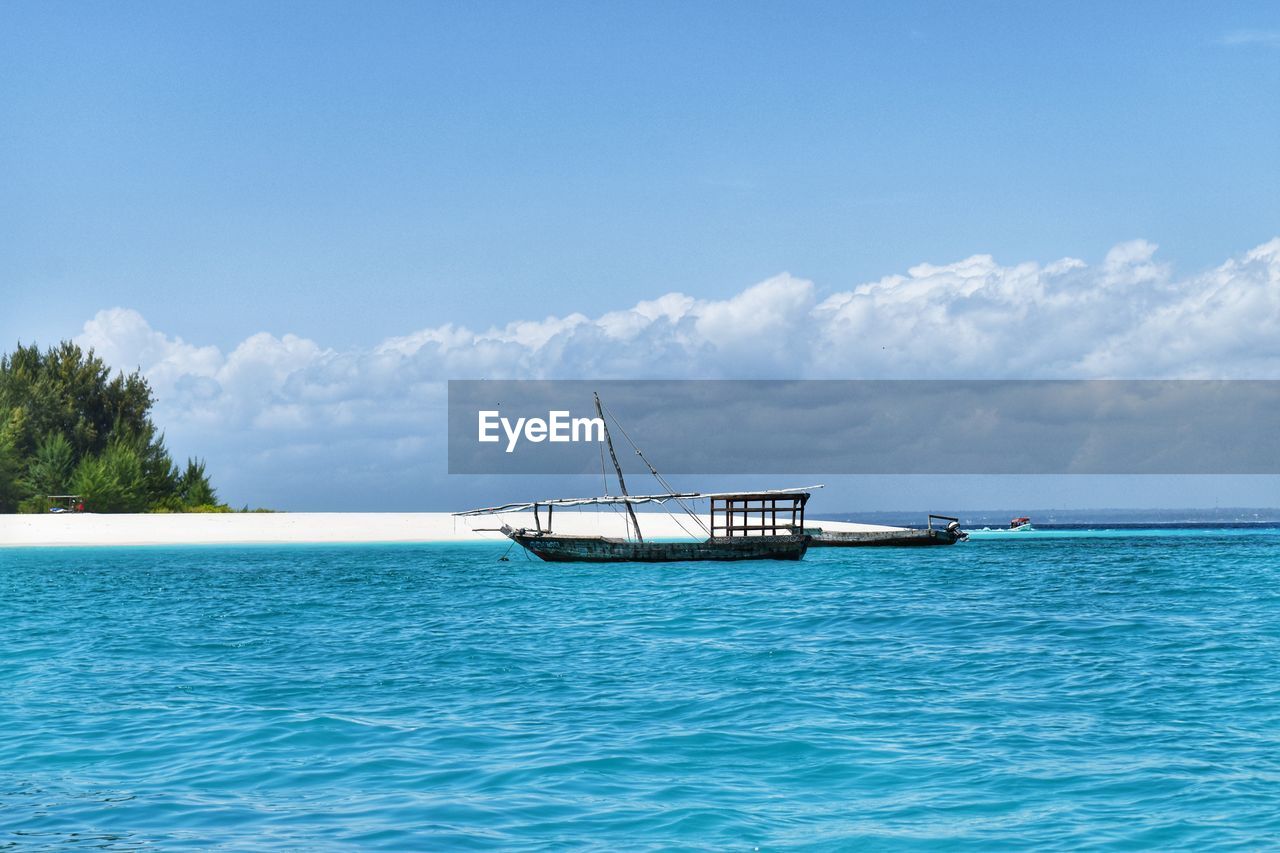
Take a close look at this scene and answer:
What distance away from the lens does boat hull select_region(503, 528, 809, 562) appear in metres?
59.9

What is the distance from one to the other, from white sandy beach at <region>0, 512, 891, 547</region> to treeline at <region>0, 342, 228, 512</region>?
16.0 ft

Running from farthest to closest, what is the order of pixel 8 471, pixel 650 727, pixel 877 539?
pixel 8 471
pixel 877 539
pixel 650 727

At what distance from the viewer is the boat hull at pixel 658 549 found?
59.9 metres

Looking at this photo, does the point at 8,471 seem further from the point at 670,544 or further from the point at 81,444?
the point at 670,544

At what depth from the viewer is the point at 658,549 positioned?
197ft

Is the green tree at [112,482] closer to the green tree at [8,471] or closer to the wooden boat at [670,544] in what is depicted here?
the green tree at [8,471]

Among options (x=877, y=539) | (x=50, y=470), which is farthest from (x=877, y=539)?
(x=50, y=470)

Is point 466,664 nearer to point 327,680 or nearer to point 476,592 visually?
point 327,680

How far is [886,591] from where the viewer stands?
38531 mm

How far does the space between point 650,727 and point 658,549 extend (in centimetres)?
4477

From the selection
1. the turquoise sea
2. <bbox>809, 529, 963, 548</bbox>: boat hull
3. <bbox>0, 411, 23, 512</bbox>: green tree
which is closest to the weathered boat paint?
<bbox>809, 529, 963, 548</bbox>: boat hull

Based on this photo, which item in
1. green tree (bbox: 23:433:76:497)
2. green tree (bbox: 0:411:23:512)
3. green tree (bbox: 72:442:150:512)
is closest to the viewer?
green tree (bbox: 0:411:23:512)

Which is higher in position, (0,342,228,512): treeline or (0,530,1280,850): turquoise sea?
(0,342,228,512): treeline

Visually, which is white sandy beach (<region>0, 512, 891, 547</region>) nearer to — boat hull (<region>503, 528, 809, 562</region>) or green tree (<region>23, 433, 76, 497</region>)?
green tree (<region>23, 433, 76, 497</region>)
